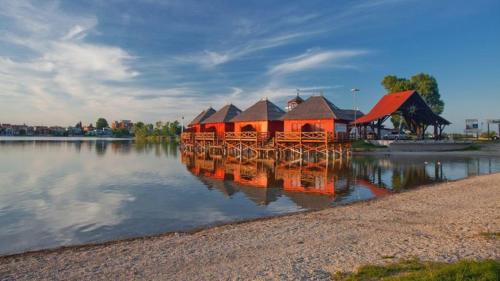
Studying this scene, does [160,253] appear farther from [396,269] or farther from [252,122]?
[252,122]

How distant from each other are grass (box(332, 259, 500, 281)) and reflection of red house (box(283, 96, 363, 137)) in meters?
26.9

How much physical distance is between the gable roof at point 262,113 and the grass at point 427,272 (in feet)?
104

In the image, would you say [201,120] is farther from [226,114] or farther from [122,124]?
[122,124]

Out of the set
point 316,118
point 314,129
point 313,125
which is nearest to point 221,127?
point 313,125

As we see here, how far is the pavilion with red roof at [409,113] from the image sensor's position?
128ft

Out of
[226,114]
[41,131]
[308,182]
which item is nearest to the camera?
[308,182]

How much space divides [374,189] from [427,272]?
39.2ft

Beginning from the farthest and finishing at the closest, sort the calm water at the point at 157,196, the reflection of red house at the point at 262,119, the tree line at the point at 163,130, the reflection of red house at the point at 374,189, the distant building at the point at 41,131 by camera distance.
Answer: the distant building at the point at 41,131 → the tree line at the point at 163,130 → the reflection of red house at the point at 262,119 → the reflection of red house at the point at 374,189 → the calm water at the point at 157,196

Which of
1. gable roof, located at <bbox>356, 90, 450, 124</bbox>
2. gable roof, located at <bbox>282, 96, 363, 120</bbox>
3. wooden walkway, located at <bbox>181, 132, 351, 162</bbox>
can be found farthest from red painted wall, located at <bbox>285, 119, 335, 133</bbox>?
gable roof, located at <bbox>356, 90, 450, 124</bbox>

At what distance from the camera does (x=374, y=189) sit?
16266 millimetres

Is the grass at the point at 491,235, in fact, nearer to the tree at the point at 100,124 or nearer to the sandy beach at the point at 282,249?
the sandy beach at the point at 282,249

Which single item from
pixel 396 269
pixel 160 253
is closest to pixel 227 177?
pixel 160 253

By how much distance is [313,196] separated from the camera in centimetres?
1445

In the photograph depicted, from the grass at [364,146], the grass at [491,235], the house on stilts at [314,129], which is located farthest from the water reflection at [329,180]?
the grass at [364,146]
